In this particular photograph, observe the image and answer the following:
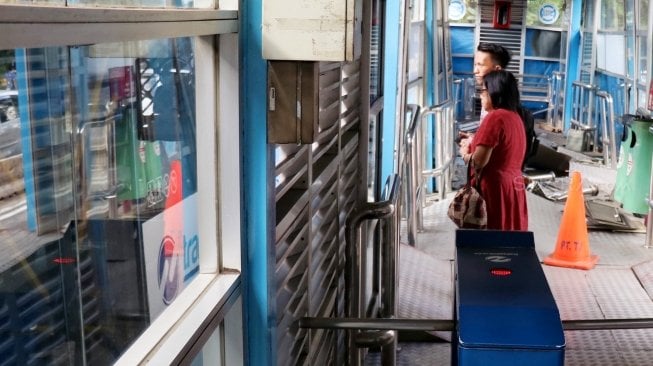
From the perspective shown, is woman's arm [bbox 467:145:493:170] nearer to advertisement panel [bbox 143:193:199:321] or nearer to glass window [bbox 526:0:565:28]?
advertisement panel [bbox 143:193:199:321]

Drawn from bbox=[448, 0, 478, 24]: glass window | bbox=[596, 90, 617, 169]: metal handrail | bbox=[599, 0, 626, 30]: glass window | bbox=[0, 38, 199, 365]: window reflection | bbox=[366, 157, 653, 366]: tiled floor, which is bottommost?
bbox=[366, 157, 653, 366]: tiled floor

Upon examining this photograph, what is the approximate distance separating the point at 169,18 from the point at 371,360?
291cm

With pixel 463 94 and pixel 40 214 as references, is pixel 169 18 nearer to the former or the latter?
pixel 40 214

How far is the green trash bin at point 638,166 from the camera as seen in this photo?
6926 mm

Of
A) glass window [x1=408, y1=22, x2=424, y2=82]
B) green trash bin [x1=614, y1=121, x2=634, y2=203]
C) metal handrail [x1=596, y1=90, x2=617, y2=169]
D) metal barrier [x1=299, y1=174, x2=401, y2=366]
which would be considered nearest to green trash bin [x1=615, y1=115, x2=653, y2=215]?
green trash bin [x1=614, y1=121, x2=634, y2=203]

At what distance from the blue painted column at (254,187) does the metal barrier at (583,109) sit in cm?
958

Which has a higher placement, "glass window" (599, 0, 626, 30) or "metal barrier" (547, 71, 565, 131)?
"glass window" (599, 0, 626, 30)

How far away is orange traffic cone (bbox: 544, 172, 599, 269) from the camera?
5613mm

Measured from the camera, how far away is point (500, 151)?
13.9ft

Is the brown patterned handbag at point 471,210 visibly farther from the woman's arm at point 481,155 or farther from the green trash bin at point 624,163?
the green trash bin at point 624,163

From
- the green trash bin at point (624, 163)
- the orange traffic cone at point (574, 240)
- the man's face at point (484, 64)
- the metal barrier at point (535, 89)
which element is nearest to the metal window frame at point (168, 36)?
the man's face at point (484, 64)

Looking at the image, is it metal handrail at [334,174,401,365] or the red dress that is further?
the red dress

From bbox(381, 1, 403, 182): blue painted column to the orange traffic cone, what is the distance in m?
1.63

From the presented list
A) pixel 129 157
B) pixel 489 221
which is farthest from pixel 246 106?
pixel 489 221
